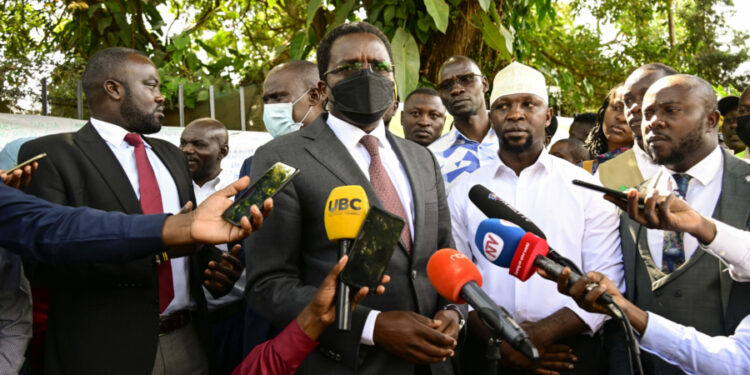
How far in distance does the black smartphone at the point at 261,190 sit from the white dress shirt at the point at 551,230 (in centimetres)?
121

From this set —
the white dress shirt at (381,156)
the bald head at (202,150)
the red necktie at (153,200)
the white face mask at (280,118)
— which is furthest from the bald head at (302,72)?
the white dress shirt at (381,156)

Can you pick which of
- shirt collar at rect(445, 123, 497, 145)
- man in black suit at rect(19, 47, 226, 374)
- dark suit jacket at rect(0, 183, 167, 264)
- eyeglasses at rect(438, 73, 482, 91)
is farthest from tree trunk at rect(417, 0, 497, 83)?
dark suit jacket at rect(0, 183, 167, 264)

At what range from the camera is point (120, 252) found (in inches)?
72.7

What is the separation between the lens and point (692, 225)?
207cm

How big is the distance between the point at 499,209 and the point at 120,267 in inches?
61.7

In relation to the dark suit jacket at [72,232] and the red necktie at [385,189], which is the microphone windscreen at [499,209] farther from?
the dark suit jacket at [72,232]

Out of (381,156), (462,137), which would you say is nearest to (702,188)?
(381,156)

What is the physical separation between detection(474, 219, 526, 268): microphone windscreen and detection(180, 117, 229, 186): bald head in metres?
3.10

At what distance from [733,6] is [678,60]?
727 cm

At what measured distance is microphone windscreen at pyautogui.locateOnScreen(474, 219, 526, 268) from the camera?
1.89 meters

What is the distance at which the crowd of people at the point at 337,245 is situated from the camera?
6.37 ft

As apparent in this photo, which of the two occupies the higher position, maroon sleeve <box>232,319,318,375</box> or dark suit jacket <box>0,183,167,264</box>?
dark suit jacket <box>0,183,167,264</box>

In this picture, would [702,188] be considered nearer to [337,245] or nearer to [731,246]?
[731,246]

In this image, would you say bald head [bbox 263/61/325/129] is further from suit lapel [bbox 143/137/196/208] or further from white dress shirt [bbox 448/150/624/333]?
white dress shirt [bbox 448/150/624/333]
